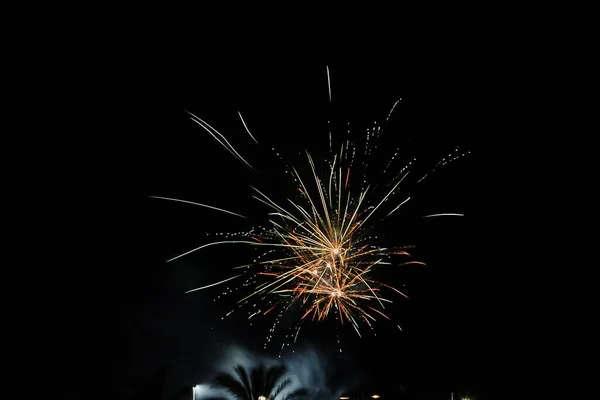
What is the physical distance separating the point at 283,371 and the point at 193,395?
15.9 feet

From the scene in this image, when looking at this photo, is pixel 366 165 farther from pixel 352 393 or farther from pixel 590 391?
pixel 352 393

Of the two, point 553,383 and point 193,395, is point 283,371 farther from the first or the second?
point 553,383

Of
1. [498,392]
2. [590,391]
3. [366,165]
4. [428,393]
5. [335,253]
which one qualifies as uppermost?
[366,165]

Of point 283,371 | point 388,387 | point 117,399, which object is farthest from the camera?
point 283,371

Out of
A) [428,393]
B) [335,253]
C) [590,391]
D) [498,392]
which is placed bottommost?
[590,391]

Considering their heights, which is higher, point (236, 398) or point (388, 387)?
point (236, 398)

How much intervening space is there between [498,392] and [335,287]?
29.3 ft

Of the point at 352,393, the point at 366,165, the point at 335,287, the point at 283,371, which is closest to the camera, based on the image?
the point at 366,165

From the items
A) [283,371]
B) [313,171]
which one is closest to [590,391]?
[313,171]

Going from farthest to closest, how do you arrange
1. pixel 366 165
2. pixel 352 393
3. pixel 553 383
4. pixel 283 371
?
pixel 283 371
pixel 352 393
pixel 553 383
pixel 366 165

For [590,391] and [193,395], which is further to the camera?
[193,395]

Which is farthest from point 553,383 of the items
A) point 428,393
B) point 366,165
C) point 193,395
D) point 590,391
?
point 193,395

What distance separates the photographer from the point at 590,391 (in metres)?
15.7

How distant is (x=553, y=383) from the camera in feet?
56.0
